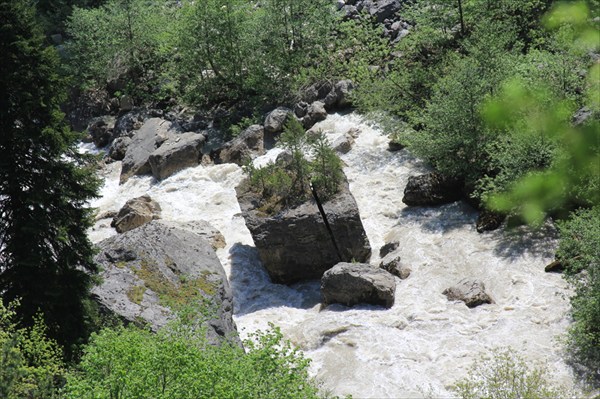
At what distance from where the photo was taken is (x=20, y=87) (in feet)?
45.8

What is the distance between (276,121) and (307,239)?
9.86m

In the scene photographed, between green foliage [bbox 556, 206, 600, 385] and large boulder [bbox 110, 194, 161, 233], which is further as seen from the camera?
large boulder [bbox 110, 194, 161, 233]

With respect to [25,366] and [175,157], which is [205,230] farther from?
[25,366]

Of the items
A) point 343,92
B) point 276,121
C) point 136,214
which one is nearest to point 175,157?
point 276,121

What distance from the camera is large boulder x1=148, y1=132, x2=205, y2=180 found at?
27.1 m

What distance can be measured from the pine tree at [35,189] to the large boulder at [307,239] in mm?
6416

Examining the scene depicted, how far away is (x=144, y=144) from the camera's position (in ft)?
97.1

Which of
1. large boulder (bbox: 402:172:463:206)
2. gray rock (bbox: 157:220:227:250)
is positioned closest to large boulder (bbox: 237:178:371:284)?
gray rock (bbox: 157:220:227:250)

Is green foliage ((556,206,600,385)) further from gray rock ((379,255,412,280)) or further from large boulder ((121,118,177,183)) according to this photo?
large boulder ((121,118,177,183))

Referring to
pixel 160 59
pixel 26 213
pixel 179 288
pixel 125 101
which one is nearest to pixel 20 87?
pixel 26 213

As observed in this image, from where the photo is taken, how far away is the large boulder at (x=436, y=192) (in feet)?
72.2

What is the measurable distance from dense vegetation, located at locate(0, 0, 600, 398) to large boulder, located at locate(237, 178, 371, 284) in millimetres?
943

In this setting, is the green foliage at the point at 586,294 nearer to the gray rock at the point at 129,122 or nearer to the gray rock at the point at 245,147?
the gray rock at the point at 245,147

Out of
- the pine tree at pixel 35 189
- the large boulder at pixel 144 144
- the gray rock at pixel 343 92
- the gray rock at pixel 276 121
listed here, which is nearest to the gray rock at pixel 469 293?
the pine tree at pixel 35 189
